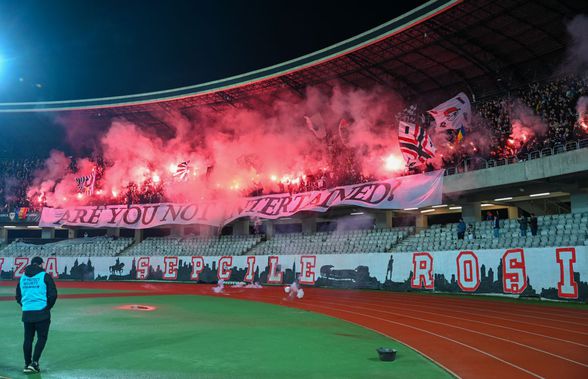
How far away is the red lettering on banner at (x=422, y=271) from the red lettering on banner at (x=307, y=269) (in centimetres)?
631

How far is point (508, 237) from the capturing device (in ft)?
65.6

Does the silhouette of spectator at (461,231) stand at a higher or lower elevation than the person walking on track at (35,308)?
higher

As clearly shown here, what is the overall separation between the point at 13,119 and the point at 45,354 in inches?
1830

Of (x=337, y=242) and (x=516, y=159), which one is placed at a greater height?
(x=516, y=159)

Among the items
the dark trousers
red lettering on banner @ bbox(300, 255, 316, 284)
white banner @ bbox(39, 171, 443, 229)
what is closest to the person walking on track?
the dark trousers

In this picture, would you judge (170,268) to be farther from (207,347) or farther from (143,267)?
(207,347)

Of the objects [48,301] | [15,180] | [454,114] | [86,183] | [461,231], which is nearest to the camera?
[48,301]

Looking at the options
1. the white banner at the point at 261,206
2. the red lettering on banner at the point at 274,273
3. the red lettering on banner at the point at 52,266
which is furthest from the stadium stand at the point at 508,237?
the red lettering on banner at the point at 52,266

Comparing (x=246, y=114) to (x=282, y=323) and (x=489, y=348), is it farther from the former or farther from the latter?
(x=489, y=348)

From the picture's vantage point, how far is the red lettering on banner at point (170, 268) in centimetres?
3106

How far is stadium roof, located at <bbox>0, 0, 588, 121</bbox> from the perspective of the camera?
24.7 m

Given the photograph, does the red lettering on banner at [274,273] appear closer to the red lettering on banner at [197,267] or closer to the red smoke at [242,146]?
the red lettering on banner at [197,267]

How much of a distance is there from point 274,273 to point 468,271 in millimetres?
11864

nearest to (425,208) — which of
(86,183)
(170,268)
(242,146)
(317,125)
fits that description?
(317,125)
